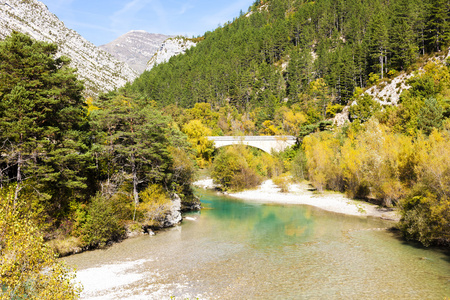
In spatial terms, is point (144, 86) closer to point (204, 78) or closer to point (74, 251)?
point (204, 78)

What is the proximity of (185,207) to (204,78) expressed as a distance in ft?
265

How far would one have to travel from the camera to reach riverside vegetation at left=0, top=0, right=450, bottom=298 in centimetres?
1939

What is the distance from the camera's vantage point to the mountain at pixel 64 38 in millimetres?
143000

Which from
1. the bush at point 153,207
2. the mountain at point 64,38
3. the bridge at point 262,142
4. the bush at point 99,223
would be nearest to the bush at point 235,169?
the bridge at point 262,142

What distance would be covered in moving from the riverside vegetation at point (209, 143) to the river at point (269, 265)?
294 cm

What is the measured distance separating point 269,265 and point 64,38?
206 meters

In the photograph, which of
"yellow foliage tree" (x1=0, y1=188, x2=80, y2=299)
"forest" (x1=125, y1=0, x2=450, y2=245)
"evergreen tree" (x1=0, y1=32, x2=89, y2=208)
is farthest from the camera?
"forest" (x1=125, y1=0, x2=450, y2=245)

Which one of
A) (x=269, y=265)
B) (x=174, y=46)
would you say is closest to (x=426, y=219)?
(x=269, y=265)

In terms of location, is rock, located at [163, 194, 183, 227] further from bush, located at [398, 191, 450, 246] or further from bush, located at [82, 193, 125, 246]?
bush, located at [398, 191, 450, 246]

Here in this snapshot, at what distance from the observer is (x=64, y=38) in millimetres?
176500

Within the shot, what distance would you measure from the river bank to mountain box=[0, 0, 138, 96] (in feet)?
375

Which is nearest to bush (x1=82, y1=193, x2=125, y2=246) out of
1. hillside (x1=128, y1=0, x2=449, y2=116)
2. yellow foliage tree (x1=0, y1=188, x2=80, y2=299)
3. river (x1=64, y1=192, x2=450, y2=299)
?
river (x1=64, y1=192, x2=450, y2=299)

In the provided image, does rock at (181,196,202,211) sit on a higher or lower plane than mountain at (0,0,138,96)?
lower

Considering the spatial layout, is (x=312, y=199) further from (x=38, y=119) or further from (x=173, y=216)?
(x=38, y=119)
